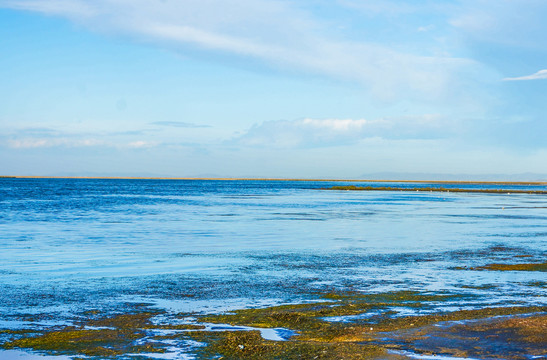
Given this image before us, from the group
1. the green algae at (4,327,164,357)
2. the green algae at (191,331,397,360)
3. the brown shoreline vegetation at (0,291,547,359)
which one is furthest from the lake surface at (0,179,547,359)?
the green algae at (191,331,397,360)

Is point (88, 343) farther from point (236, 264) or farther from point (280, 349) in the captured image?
point (236, 264)

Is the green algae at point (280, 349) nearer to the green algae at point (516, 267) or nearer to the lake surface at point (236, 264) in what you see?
the lake surface at point (236, 264)

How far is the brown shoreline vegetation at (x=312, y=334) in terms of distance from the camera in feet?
30.6

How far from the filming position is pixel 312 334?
1052 centimetres

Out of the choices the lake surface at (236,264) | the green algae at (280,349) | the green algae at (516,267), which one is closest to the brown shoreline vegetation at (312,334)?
the green algae at (280,349)

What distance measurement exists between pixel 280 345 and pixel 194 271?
9385 millimetres

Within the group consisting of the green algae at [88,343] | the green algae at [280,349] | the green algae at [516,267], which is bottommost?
the green algae at [516,267]

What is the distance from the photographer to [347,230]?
3491 cm

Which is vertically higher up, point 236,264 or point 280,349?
point 280,349

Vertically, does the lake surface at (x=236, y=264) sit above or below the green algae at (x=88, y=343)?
below

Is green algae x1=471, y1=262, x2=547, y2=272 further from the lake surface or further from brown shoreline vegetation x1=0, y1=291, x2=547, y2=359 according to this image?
brown shoreline vegetation x1=0, y1=291, x2=547, y2=359

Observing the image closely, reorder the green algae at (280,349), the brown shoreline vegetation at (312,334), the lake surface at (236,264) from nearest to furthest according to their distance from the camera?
the green algae at (280,349) → the brown shoreline vegetation at (312,334) → the lake surface at (236,264)

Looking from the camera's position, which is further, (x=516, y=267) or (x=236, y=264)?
(x=236, y=264)

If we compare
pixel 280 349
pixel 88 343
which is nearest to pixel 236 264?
pixel 88 343
